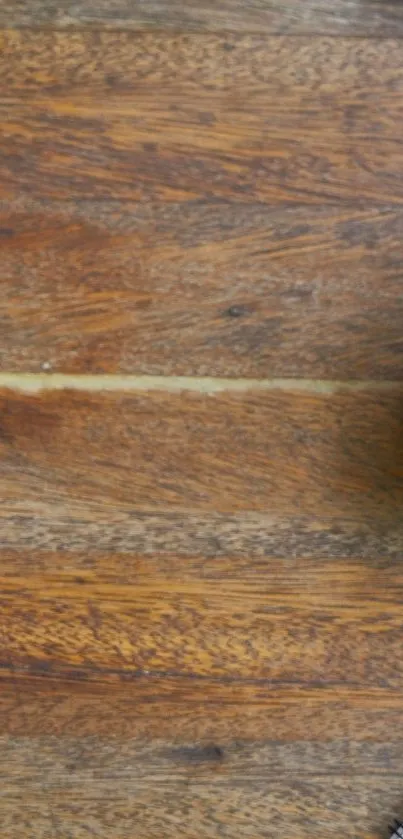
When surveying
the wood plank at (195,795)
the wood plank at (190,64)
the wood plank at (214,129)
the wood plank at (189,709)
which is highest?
the wood plank at (190,64)

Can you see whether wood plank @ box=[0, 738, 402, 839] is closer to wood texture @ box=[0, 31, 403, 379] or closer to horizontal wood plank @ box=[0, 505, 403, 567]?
horizontal wood plank @ box=[0, 505, 403, 567]

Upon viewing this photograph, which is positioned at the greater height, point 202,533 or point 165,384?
point 165,384

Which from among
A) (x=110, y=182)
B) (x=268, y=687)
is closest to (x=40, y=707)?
(x=268, y=687)

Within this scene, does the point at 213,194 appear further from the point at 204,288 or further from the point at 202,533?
the point at 202,533

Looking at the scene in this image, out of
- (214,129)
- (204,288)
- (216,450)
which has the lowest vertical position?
(216,450)

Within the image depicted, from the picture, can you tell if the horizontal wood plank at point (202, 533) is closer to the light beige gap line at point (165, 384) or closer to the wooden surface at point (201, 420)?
the wooden surface at point (201, 420)

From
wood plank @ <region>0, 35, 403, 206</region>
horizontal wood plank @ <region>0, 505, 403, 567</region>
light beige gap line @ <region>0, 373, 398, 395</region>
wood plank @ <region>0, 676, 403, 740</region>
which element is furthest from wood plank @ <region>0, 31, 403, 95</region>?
wood plank @ <region>0, 676, 403, 740</region>

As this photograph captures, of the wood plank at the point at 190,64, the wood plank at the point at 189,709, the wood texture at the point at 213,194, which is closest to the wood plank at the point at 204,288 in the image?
the wood texture at the point at 213,194

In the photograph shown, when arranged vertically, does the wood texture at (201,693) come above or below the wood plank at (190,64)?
below

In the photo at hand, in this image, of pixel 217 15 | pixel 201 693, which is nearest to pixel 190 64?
pixel 217 15
